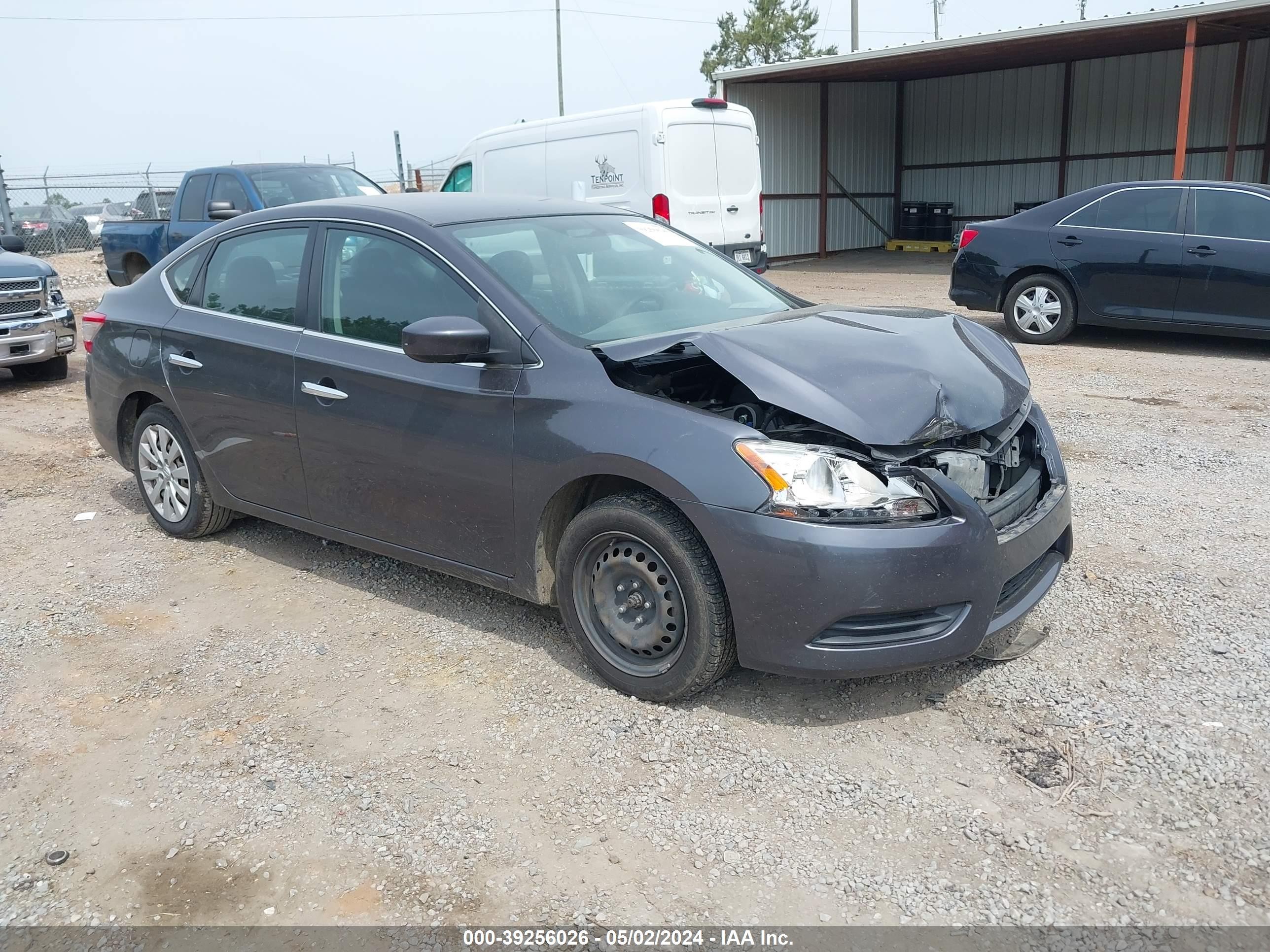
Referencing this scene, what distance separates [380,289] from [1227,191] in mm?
8374

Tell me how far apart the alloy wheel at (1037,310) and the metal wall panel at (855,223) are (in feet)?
41.8

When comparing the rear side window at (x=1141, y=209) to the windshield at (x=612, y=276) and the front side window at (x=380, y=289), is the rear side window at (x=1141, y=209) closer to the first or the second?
the windshield at (x=612, y=276)

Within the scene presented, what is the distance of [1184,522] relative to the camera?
5.19 m

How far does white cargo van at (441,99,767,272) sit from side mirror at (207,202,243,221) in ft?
10.1

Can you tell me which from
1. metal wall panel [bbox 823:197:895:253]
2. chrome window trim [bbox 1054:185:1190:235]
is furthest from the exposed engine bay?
metal wall panel [bbox 823:197:895:253]

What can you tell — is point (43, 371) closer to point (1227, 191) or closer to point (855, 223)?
point (1227, 191)

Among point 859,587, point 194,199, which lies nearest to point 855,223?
point 194,199

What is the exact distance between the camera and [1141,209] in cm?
974

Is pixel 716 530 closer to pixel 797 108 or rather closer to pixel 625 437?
pixel 625 437

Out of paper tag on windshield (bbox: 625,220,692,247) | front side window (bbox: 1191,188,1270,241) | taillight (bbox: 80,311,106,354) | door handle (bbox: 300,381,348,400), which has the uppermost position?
paper tag on windshield (bbox: 625,220,692,247)

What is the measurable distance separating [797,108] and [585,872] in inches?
828

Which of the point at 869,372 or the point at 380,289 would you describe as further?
the point at 380,289

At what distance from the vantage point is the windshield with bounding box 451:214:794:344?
4.01 m

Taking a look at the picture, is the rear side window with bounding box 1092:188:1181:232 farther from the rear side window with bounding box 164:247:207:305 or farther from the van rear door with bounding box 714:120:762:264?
the rear side window with bounding box 164:247:207:305
